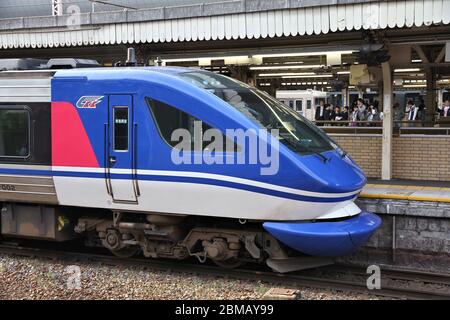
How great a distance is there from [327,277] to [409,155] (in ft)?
15.4

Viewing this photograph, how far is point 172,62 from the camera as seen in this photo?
1250cm

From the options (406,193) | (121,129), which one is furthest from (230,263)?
(406,193)

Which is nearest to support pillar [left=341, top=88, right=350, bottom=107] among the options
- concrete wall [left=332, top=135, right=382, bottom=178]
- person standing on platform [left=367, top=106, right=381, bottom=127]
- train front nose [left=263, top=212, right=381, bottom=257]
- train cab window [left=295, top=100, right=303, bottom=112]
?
train cab window [left=295, top=100, right=303, bottom=112]

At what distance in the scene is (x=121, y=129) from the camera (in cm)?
756

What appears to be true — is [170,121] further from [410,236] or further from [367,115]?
[367,115]

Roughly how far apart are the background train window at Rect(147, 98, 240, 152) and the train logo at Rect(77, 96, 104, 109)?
778mm

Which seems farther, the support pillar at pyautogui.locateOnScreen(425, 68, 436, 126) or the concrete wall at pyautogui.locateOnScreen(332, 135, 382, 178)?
the support pillar at pyautogui.locateOnScreen(425, 68, 436, 126)

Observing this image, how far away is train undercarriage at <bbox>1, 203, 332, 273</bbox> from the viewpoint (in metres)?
7.47

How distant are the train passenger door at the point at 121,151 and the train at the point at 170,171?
1cm

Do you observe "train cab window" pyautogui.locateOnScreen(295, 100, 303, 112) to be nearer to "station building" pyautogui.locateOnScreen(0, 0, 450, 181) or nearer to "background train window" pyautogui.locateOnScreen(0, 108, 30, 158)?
"station building" pyautogui.locateOnScreen(0, 0, 450, 181)

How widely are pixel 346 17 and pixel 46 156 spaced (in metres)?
5.03

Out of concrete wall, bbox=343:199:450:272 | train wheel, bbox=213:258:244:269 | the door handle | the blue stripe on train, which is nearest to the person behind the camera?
the blue stripe on train
